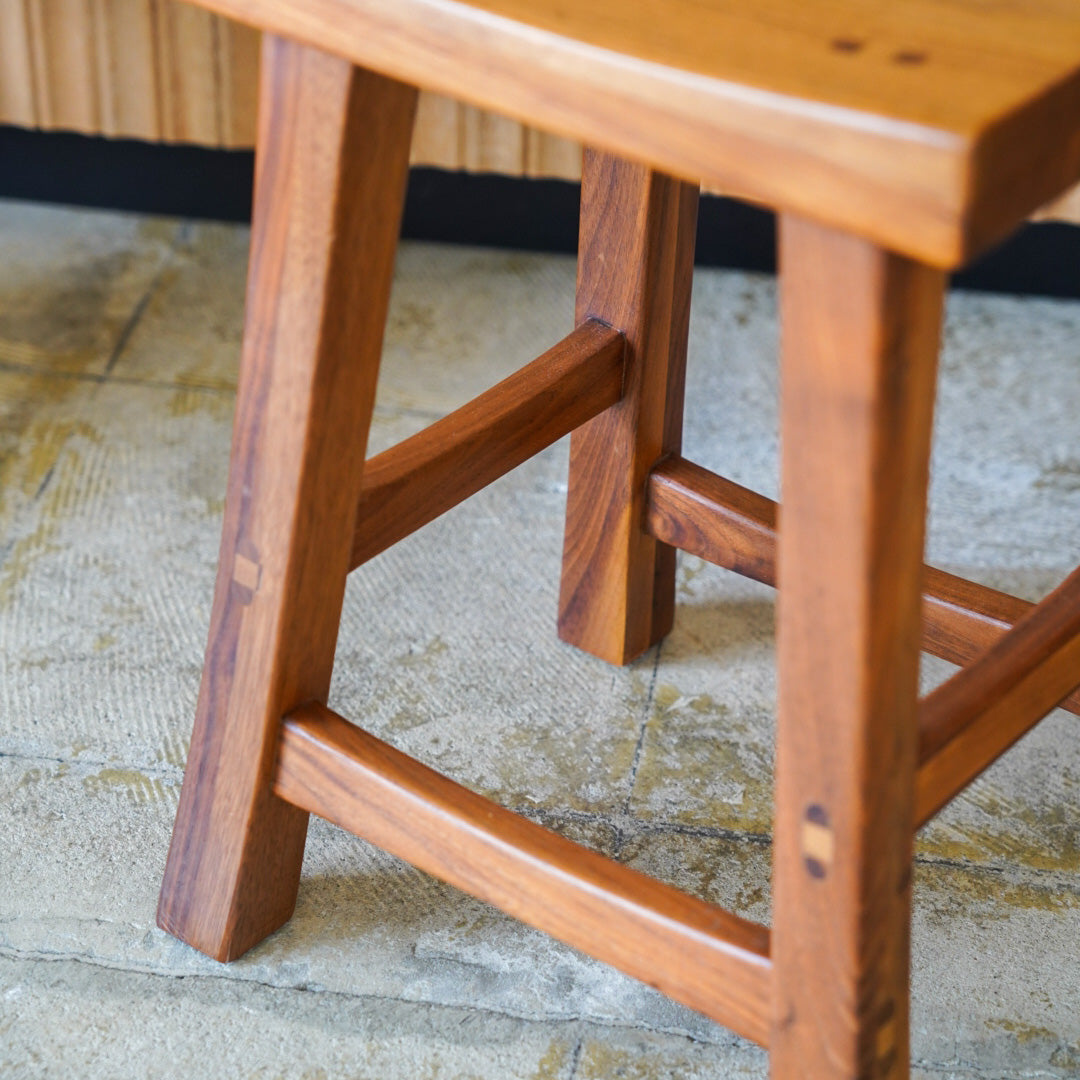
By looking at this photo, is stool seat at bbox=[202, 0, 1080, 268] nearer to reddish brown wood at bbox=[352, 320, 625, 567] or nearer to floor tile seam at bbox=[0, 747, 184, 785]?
reddish brown wood at bbox=[352, 320, 625, 567]

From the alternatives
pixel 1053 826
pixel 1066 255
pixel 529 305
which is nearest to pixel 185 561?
pixel 529 305

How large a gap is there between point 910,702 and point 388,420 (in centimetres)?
112

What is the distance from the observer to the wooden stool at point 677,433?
1.83 ft

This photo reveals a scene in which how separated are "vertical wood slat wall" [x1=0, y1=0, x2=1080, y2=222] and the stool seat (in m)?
1.25

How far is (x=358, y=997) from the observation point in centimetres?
102

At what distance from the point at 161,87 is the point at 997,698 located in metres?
1.52

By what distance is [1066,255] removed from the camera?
2021mm

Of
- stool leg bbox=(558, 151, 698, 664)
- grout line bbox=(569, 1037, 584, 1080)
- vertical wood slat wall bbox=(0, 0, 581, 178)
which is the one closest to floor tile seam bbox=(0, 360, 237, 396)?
vertical wood slat wall bbox=(0, 0, 581, 178)

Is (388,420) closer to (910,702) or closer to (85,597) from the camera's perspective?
(85,597)

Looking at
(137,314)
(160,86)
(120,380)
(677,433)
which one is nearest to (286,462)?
(677,433)

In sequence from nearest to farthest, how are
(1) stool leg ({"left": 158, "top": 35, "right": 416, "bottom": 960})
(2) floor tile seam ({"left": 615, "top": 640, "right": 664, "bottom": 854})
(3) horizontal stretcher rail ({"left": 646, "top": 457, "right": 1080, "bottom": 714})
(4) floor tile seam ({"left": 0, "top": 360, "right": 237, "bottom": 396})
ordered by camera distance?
(1) stool leg ({"left": 158, "top": 35, "right": 416, "bottom": 960}), (3) horizontal stretcher rail ({"left": 646, "top": 457, "right": 1080, "bottom": 714}), (2) floor tile seam ({"left": 615, "top": 640, "right": 664, "bottom": 854}), (4) floor tile seam ({"left": 0, "top": 360, "right": 237, "bottom": 396})

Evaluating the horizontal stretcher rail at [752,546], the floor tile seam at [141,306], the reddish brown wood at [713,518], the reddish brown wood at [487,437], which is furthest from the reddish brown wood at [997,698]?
the floor tile seam at [141,306]

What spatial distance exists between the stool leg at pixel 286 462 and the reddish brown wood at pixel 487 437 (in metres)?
0.07

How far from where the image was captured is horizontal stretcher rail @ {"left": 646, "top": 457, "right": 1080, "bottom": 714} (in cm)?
108
